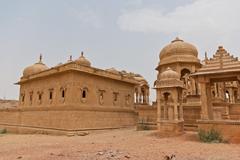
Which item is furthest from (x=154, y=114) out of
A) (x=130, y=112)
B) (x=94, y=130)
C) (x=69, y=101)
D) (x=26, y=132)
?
(x=26, y=132)

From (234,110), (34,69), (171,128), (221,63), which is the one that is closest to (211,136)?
(171,128)

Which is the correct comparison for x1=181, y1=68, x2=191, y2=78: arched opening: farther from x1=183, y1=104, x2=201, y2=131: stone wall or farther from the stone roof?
the stone roof

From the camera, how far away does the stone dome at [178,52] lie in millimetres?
23016

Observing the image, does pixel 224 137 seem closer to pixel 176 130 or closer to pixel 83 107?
pixel 176 130

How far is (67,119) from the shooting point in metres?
17.6

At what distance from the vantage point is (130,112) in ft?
79.9

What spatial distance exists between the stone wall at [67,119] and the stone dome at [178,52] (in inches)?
302

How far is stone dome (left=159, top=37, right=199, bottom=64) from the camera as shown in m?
23.0

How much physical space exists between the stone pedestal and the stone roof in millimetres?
3849

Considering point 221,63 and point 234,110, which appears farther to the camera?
point 234,110

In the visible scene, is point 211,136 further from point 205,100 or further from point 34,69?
point 34,69

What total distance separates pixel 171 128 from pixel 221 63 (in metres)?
5.37

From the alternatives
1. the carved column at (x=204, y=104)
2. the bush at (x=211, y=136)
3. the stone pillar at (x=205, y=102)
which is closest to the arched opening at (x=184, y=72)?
the stone pillar at (x=205, y=102)

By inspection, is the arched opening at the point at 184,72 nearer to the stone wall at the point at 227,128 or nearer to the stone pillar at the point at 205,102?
the stone pillar at the point at 205,102
